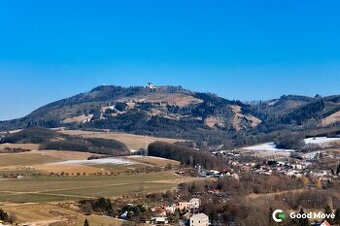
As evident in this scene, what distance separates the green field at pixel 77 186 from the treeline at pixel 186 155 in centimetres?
1547

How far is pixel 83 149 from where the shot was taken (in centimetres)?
12025

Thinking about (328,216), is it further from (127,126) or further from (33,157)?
(127,126)

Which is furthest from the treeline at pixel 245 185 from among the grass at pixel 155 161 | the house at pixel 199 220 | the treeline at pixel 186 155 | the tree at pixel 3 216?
the grass at pixel 155 161

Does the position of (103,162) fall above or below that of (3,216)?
above

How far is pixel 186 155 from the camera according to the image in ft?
328

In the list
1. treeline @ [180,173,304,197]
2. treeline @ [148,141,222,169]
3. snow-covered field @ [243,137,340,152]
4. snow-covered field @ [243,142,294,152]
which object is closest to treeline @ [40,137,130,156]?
treeline @ [148,141,222,169]

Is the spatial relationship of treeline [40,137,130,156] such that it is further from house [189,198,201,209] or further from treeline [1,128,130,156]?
house [189,198,201,209]

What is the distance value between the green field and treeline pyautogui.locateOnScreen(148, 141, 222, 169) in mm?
15472

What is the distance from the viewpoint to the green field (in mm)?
58344

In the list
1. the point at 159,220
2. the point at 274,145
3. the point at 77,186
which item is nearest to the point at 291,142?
the point at 274,145

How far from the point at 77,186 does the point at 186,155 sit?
34669mm

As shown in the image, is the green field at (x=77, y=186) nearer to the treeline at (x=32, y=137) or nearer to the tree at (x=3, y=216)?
the tree at (x=3, y=216)

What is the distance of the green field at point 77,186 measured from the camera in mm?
58344

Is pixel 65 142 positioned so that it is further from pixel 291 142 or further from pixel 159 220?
pixel 159 220
